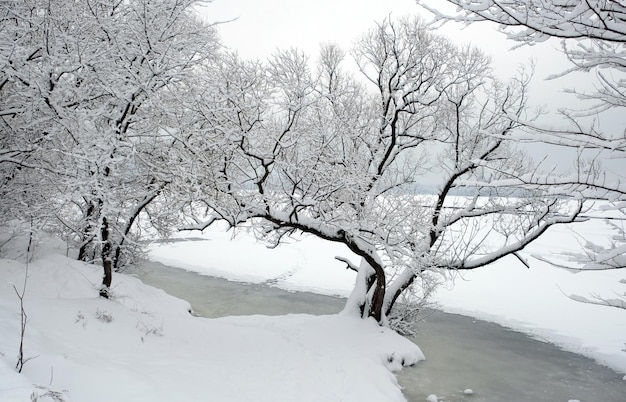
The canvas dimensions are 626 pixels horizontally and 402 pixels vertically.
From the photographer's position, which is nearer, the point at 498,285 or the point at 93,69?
the point at 93,69

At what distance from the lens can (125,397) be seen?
14.7 ft

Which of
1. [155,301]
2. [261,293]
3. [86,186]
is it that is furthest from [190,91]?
[261,293]

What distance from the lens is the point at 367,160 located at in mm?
12188

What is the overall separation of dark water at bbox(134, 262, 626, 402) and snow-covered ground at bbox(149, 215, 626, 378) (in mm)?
1035

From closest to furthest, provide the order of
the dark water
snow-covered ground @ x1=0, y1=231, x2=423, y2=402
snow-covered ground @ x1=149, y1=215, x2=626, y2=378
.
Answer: snow-covered ground @ x1=0, y1=231, x2=423, y2=402
the dark water
snow-covered ground @ x1=149, y1=215, x2=626, y2=378

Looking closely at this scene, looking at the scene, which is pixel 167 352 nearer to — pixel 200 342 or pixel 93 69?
pixel 200 342

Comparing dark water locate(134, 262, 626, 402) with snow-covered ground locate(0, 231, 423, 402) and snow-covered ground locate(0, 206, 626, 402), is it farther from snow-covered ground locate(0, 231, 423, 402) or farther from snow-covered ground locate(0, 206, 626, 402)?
snow-covered ground locate(0, 231, 423, 402)

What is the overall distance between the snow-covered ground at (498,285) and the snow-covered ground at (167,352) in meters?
2.50

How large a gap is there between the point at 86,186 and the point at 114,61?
2589 mm

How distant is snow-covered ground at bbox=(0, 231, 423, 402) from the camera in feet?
14.9

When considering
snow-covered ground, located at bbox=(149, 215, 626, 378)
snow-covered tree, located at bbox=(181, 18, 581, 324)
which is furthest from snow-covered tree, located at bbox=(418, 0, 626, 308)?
snow-covered ground, located at bbox=(149, 215, 626, 378)

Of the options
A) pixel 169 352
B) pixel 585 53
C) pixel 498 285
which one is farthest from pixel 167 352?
pixel 498 285

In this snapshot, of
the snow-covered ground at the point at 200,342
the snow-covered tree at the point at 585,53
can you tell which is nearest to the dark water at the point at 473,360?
the snow-covered ground at the point at 200,342

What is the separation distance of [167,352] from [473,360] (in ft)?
28.3
